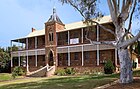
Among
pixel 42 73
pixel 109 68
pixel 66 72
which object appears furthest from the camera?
pixel 42 73

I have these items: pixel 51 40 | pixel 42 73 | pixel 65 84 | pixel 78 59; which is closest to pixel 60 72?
pixel 42 73

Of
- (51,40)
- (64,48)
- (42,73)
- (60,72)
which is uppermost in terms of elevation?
(51,40)

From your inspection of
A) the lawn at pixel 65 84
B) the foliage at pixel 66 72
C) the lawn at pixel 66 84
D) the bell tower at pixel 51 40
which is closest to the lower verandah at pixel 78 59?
the bell tower at pixel 51 40

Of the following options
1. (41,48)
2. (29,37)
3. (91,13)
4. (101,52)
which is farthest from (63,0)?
(29,37)

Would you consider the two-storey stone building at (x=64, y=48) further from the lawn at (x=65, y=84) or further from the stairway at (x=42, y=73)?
the lawn at (x=65, y=84)

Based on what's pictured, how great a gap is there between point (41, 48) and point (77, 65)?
9.29 metres

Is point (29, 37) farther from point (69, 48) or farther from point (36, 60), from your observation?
point (69, 48)

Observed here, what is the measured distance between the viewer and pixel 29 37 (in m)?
48.8

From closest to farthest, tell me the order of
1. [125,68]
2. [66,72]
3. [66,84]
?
[125,68] → [66,84] → [66,72]

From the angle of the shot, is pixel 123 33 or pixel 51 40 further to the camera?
pixel 51 40

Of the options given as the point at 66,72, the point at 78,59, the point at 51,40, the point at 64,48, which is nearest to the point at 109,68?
the point at 66,72

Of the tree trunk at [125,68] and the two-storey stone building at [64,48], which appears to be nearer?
the tree trunk at [125,68]

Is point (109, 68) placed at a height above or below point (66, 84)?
above

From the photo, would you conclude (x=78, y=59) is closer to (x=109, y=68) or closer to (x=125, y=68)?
(x=109, y=68)
